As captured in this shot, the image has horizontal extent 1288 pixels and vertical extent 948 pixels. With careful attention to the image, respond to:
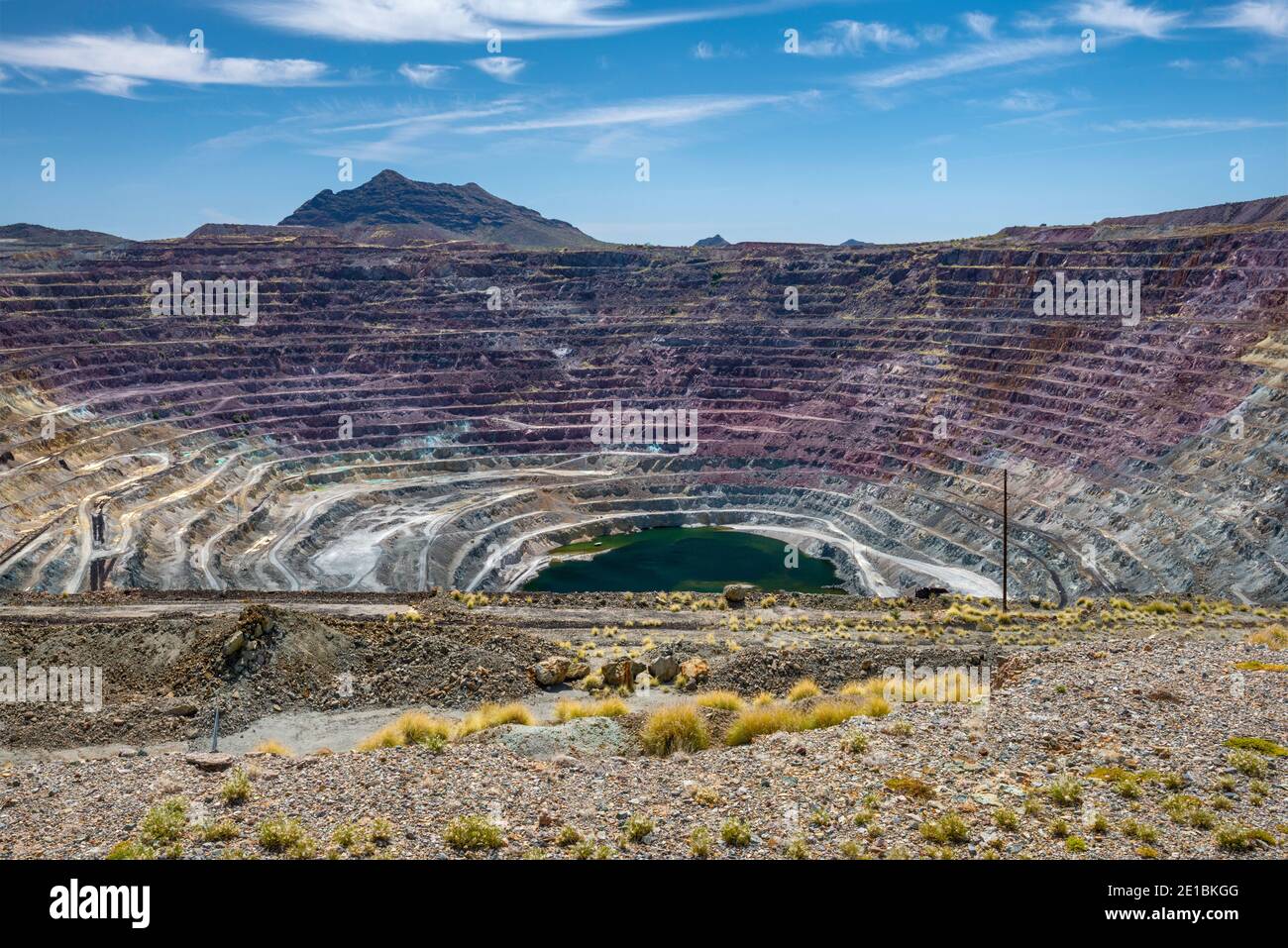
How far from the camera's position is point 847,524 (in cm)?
9012

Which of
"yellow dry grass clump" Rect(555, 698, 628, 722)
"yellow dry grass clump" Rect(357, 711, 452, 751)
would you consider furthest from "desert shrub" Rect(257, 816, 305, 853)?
"yellow dry grass clump" Rect(555, 698, 628, 722)

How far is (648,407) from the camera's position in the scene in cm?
11756

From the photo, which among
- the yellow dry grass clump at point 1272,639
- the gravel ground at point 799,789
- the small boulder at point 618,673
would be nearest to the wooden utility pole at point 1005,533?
the yellow dry grass clump at point 1272,639

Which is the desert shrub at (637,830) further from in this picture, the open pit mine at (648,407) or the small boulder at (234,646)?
the open pit mine at (648,407)

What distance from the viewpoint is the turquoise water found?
255 ft

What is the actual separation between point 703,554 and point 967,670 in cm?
5321

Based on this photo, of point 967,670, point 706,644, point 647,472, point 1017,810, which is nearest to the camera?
point 1017,810

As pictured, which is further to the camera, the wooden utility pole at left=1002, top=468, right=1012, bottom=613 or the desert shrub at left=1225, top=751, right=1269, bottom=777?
the wooden utility pole at left=1002, top=468, right=1012, bottom=613

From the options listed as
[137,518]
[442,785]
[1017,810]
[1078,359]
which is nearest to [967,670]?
[1017,810]

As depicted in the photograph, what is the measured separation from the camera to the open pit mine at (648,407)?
71.7 meters

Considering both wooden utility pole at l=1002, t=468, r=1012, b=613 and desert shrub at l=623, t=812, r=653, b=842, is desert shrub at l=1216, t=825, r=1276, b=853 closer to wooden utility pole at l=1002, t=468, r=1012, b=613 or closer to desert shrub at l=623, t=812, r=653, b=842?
desert shrub at l=623, t=812, r=653, b=842

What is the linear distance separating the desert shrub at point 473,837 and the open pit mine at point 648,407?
177ft

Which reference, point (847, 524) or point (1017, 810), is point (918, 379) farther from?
point (1017, 810)

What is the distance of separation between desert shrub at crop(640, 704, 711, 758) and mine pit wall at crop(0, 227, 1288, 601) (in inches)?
1868
